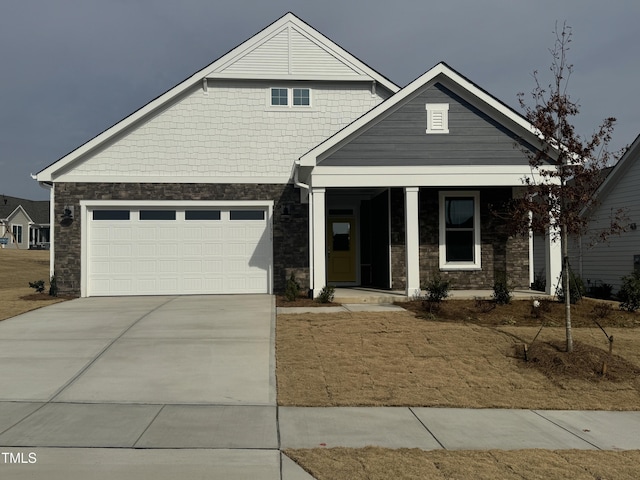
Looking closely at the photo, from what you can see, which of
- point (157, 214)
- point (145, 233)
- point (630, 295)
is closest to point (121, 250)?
point (145, 233)

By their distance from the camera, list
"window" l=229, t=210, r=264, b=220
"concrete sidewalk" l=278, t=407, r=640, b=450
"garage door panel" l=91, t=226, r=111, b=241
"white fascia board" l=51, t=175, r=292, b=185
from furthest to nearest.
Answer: "window" l=229, t=210, r=264, b=220
"garage door panel" l=91, t=226, r=111, b=241
"white fascia board" l=51, t=175, r=292, b=185
"concrete sidewalk" l=278, t=407, r=640, b=450

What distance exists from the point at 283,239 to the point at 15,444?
10.8 m

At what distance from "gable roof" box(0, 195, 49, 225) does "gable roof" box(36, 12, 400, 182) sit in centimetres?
4018

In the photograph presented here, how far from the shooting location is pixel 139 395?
6.82 metres

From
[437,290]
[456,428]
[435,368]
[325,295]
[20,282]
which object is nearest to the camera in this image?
[456,428]

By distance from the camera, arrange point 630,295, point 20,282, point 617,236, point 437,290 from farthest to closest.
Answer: point 20,282 → point 617,236 → point 437,290 → point 630,295

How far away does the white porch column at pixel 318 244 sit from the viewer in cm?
1327

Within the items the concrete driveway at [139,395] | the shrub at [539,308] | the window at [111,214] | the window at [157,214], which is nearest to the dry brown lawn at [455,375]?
the shrub at [539,308]

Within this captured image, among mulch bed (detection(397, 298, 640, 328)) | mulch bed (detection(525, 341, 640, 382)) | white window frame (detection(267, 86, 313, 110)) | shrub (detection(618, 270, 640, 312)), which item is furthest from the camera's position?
white window frame (detection(267, 86, 313, 110))

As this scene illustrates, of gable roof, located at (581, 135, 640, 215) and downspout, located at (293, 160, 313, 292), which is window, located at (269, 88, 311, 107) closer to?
downspout, located at (293, 160, 313, 292)

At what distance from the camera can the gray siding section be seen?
13.5 meters

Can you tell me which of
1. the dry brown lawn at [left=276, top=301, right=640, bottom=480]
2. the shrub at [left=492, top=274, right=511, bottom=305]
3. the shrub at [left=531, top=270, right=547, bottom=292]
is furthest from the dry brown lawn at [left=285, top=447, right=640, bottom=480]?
the shrub at [left=531, top=270, right=547, bottom=292]

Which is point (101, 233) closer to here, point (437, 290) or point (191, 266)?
point (191, 266)

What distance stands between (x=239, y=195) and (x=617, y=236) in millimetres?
13114
